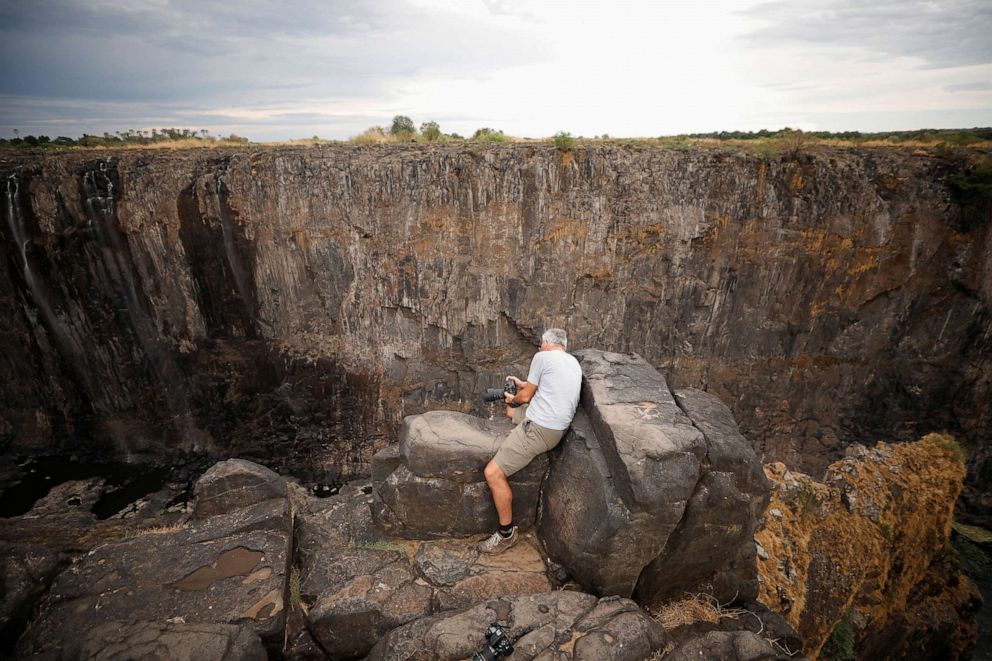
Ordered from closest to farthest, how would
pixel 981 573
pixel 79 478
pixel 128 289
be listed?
pixel 981 573 < pixel 128 289 < pixel 79 478

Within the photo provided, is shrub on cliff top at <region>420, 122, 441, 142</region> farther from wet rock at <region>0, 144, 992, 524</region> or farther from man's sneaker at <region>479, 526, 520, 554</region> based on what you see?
man's sneaker at <region>479, 526, 520, 554</region>

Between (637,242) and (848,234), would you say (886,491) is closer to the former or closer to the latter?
(848,234)

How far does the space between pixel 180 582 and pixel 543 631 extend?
3.68 m

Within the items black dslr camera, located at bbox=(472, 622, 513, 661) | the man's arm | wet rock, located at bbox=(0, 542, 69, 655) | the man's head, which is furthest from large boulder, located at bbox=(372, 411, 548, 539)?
wet rock, located at bbox=(0, 542, 69, 655)

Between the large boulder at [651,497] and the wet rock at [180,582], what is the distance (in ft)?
9.72

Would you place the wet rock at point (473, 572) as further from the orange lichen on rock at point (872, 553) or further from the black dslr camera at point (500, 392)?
the orange lichen on rock at point (872, 553)

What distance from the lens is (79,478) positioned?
12.3 m

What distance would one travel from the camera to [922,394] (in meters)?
12.5

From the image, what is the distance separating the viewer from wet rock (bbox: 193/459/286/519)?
5.72 metres

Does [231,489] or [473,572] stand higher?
[231,489]

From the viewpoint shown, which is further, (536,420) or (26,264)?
(26,264)

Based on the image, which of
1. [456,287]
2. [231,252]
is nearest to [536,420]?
[456,287]

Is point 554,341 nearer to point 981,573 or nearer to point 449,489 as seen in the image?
point 449,489

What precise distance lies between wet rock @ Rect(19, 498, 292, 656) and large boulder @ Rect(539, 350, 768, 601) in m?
2.96
